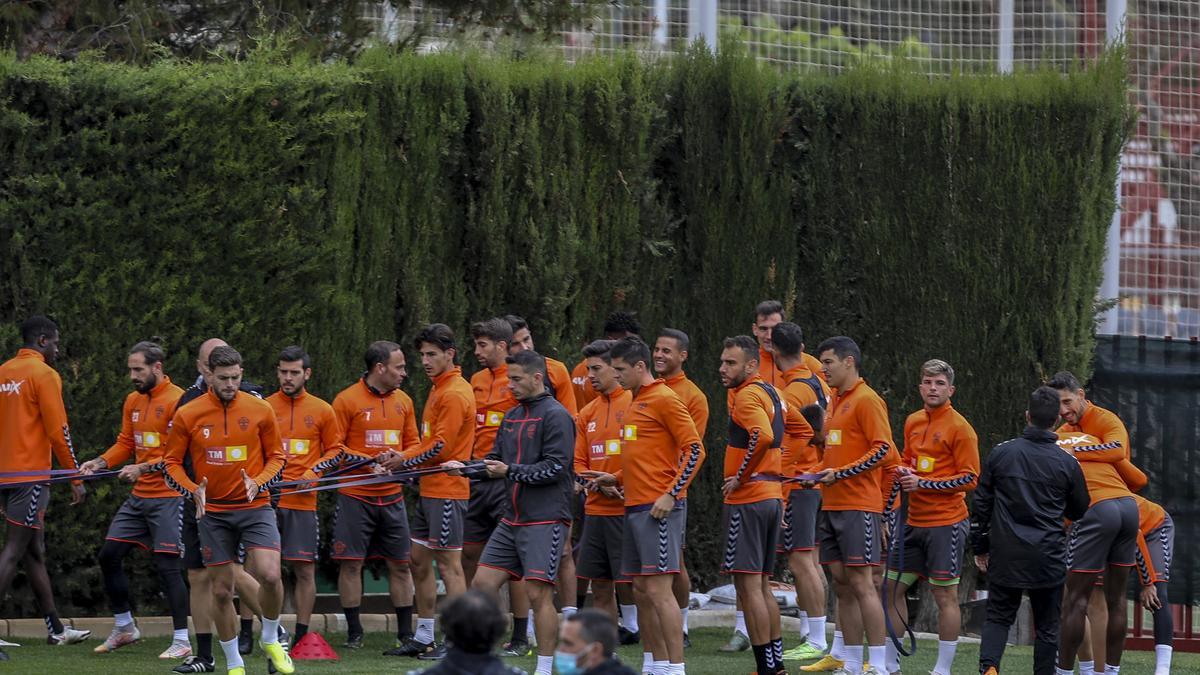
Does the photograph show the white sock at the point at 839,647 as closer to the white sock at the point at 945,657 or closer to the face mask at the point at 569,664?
the white sock at the point at 945,657

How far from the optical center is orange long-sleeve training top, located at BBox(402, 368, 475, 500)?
1205cm

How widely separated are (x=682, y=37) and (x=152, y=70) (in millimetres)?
→ 5343

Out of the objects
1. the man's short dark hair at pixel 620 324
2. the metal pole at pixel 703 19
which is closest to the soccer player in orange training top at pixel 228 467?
the man's short dark hair at pixel 620 324

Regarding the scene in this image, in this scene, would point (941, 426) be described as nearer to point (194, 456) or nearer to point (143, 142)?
point (194, 456)

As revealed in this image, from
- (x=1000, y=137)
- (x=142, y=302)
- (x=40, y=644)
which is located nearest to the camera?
(x=40, y=644)

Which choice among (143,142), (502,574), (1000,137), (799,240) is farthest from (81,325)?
(1000,137)

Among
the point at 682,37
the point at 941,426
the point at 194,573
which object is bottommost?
the point at 194,573

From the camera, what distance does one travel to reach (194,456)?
10648 mm

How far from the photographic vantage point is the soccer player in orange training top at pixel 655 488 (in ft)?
33.4

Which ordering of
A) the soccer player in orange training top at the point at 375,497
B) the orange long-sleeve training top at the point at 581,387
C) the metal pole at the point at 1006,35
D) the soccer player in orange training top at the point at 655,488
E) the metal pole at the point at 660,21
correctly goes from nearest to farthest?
the soccer player in orange training top at the point at 655,488
the soccer player in orange training top at the point at 375,497
the orange long-sleeve training top at the point at 581,387
the metal pole at the point at 660,21
the metal pole at the point at 1006,35

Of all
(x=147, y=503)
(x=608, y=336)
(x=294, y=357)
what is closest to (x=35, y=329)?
(x=147, y=503)

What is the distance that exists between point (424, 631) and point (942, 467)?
3786mm

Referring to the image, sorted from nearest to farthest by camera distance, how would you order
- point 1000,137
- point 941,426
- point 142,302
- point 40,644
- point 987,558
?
point 987,558
point 941,426
point 40,644
point 142,302
point 1000,137

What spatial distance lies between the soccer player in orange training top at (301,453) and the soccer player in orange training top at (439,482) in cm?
56
